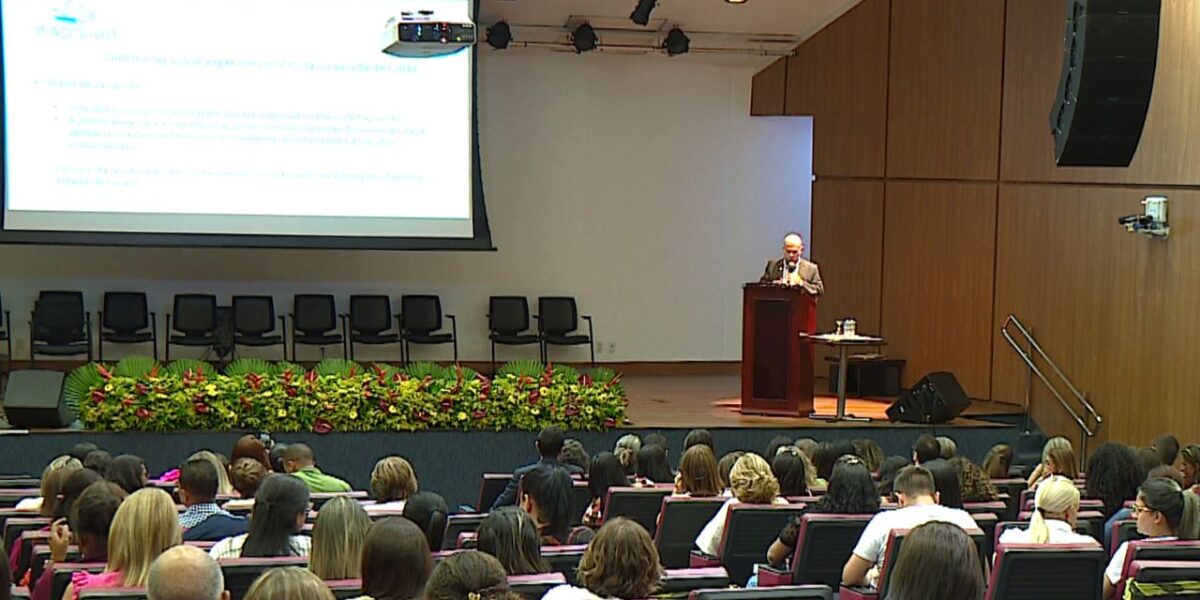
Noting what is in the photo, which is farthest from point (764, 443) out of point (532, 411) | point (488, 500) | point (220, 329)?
point (220, 329)

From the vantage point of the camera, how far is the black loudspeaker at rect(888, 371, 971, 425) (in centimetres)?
1059

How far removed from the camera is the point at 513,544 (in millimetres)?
4094

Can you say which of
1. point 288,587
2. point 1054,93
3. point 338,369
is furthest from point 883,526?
point 1054,93

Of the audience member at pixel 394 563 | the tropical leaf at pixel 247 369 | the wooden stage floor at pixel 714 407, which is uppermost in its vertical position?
the audience member at pixel 394 563

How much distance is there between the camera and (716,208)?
14.8 metres

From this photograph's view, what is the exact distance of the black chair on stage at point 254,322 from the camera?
12969 millimetres

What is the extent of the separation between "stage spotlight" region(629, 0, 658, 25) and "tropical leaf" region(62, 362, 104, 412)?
5.78 meters

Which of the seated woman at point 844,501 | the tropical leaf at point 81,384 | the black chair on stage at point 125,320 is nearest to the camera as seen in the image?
the seated woman at point 844,501

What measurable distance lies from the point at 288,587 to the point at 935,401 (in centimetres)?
815

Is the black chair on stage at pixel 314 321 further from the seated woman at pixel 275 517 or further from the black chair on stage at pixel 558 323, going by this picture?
the seated woman at pixel 275 517

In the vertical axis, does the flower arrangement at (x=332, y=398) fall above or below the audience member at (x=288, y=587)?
below

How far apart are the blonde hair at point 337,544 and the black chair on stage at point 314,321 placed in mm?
9183

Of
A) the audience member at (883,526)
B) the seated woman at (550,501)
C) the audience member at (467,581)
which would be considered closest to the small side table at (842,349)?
the audience member at (883,526)

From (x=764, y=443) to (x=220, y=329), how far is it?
523 centimetres
